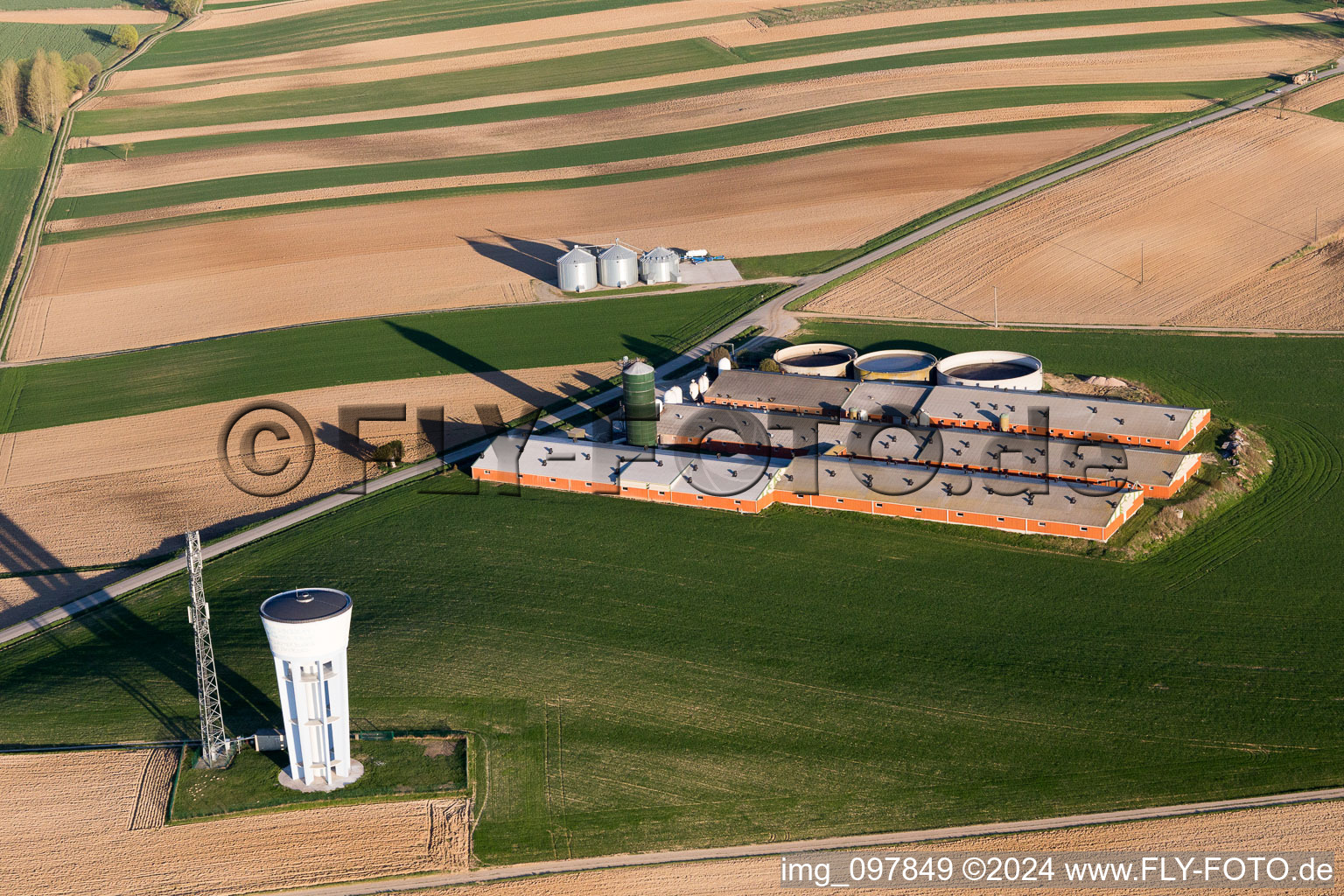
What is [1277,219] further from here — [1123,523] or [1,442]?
[1,442]

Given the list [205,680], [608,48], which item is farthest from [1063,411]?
[608,48]

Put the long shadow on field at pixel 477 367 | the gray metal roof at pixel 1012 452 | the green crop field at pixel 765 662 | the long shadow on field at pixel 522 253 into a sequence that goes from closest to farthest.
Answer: the green crop field at pixel 765 662 < the gray metal roof at pixel 1012 452 < the long shadow on field at pixel 477 367 < the long shadow on field at pixel 522 253

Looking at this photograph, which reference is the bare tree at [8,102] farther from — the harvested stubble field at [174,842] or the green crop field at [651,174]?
the harvested stubble field at [174,842]

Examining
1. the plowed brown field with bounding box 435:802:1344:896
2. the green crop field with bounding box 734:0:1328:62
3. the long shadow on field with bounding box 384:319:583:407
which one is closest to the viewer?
the plowed brown field with bounding box 435:802:1344:896

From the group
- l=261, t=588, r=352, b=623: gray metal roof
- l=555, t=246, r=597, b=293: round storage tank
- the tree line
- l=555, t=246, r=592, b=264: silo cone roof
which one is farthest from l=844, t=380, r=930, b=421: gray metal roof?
the tree line

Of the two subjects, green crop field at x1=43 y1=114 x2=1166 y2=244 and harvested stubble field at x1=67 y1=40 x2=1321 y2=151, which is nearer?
green crop field at x1=43 y1=114 x2=1166 y2=244

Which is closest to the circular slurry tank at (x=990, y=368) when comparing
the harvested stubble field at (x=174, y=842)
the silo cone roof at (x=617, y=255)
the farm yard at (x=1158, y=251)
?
the farm yard at (x=1158, y=251)

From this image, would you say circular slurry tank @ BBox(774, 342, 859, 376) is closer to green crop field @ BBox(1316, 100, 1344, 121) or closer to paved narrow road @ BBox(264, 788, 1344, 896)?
paved narrow road @ BBox(264, 788, 1344, 896)
